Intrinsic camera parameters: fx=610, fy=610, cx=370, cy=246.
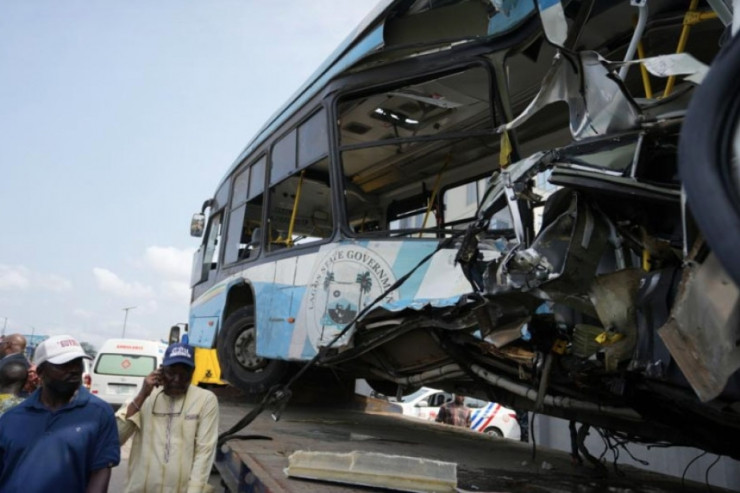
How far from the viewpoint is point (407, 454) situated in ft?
14.0

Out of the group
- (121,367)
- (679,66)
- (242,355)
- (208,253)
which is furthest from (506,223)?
(121,367)

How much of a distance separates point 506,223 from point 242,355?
11.7 ft

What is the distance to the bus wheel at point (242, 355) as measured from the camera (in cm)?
611

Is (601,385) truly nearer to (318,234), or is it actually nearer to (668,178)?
(668,178)

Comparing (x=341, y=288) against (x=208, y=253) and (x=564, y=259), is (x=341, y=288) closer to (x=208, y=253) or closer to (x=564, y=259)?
(x=564, y=259)

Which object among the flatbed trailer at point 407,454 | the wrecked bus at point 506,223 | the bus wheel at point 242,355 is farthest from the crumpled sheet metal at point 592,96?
the bus wheel at point 242,355

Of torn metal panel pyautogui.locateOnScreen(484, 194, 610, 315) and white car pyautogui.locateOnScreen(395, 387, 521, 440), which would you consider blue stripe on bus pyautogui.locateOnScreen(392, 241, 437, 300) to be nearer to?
torn metal panel pyautogui.locateOnScreen(484, 194, 610, 315)

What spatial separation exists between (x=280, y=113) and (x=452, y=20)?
255 centimetres

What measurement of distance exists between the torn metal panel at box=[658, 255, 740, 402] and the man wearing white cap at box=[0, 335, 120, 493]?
7.35 ft

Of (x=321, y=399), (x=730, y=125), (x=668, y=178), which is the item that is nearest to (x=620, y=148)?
(x=668, y=178)

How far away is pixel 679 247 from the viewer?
214 cm

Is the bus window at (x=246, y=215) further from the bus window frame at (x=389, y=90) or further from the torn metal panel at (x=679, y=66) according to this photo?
the torn metal panel at (x=679, y=66)

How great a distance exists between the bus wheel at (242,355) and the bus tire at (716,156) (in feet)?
16.8

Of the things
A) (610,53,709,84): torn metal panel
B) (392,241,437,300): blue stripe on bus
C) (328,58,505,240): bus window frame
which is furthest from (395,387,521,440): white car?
(610,53,709,84): torn metal panel
